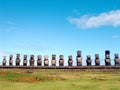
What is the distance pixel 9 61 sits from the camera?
3938 cm

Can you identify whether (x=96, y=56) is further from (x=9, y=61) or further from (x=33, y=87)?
(x=33, y=87)

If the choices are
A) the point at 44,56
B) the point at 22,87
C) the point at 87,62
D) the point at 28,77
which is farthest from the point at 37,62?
the point at 22,87

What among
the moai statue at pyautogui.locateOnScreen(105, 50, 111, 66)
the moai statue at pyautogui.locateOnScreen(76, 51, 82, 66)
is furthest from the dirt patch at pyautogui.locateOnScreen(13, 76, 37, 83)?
the moai statue at pyautogui.locateOnScreen(105, 50, 111, 66)

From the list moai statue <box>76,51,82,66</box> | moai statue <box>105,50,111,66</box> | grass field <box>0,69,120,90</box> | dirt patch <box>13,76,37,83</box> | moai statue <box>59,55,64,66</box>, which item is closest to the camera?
grass field <box>0,69,120,90</box>

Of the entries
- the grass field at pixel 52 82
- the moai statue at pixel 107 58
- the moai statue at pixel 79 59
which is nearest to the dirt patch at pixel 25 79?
the grass field at pixel 52 82

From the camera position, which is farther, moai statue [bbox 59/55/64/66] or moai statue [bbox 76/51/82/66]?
moai statue [bbox 59/55/64/66]

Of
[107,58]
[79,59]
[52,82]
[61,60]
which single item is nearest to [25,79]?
[52,82]

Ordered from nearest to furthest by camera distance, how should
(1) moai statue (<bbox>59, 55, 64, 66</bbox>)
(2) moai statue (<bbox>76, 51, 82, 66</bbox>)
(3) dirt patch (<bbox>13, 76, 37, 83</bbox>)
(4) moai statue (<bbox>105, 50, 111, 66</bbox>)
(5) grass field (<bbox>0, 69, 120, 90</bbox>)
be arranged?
(5) grass field (<bbox>0, 69, 120, 90</bbox>)
(3) dirt patch (<bbox>13, 76, 37, 83</bbox>)
(4) moai statue (<bbox>105, 50, 111, 66</bbox>)
(2) moai statue (<bbox>76, 51, 82, 66</bbox>)
(1) moai statue (<bbox>59, 55, 64, 66</bbox>)

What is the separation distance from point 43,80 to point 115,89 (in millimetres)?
6135

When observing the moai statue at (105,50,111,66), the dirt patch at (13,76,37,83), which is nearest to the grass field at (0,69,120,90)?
the dirt patch at (13,76,37,83)

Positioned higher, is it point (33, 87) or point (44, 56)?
point (44, 56)

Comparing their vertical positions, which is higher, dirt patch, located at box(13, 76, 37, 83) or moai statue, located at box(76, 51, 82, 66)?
moai statue, located at box(76, 51, 82, 66)

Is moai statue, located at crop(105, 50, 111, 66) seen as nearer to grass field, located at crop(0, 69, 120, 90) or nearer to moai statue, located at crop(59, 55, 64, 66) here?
moai statue, located at crop(59, 55, 64, 66)

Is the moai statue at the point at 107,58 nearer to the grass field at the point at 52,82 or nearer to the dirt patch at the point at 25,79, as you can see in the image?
the grass field at the point at 52,82
